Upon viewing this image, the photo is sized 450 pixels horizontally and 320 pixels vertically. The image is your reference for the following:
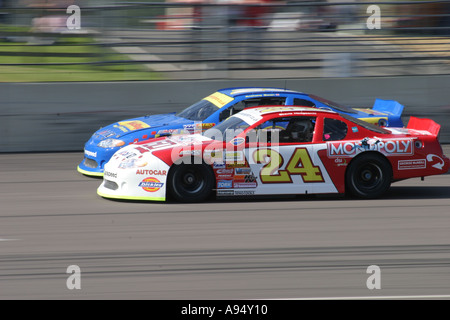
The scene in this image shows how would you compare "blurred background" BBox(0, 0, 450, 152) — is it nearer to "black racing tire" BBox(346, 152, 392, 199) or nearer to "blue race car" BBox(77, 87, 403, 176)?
"blue race car" BBox(77, 87, 403, 176)

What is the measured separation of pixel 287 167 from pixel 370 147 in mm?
1171

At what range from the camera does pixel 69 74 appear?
1323 centimetres

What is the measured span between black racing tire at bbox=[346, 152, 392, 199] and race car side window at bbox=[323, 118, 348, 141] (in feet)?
1.25

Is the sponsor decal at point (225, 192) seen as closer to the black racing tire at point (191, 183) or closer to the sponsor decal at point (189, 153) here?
the black racing tire at point (191, 183)

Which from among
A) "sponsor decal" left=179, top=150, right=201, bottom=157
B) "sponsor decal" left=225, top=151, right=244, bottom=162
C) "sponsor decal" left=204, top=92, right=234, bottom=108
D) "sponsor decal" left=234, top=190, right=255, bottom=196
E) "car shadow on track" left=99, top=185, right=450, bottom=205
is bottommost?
"car shadow on track" left=99, top=185, right=450, bottom=205

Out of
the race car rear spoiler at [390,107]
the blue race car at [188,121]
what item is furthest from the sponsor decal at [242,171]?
the race car rear spoiler at [390,107]

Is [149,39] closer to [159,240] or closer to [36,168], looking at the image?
[36,168]

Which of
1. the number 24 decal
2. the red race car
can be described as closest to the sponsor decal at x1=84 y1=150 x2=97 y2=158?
the red race car

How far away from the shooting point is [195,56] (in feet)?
46.0

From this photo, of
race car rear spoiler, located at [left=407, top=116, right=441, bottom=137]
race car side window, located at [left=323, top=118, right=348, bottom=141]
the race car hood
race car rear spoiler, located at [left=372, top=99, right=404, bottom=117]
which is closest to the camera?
race car side window, located at [left=323, top=118, right=348, bottom=141]

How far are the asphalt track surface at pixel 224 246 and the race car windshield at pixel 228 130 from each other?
2.81ft

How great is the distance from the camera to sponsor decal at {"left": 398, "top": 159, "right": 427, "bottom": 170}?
890 cm

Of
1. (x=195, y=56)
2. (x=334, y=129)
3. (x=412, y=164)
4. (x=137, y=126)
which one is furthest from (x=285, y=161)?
(x=195, y=56)

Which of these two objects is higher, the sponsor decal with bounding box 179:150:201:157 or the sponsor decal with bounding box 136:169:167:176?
the sponsor decal with bounding box 179:150:201:157
